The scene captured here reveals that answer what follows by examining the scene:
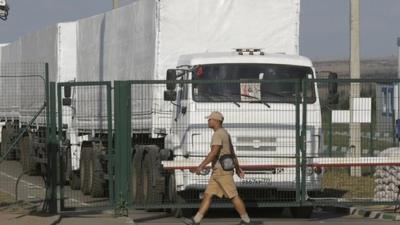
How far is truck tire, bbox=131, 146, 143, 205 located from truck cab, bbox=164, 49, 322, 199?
28.9 inches

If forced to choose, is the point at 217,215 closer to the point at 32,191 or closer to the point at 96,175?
the point at 96,175

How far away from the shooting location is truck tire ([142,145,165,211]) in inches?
592

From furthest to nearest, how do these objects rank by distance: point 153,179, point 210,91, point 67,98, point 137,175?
point 67,98
point 137,175
point 153,179
point 210,91

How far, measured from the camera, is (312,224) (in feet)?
48.3

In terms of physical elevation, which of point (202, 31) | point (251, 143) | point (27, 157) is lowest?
point (27, 157)

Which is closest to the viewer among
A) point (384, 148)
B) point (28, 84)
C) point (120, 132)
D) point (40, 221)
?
point (40, 221)

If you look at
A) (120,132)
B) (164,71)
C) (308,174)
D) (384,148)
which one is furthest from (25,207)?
(384,148)

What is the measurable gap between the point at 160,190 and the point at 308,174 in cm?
247

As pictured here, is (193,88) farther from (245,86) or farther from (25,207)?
(25,207)

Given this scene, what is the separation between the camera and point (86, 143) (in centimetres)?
2023

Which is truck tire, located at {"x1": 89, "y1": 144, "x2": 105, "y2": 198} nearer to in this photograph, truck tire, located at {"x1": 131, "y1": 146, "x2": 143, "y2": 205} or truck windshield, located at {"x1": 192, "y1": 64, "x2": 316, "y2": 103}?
truck tire, located at {"x1": 131, "y1": 146, "x2": 143, "y2": 205}

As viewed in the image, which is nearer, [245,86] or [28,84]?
[245,86]

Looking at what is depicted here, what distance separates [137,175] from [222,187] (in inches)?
125

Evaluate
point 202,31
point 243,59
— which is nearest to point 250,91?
point 243,59
